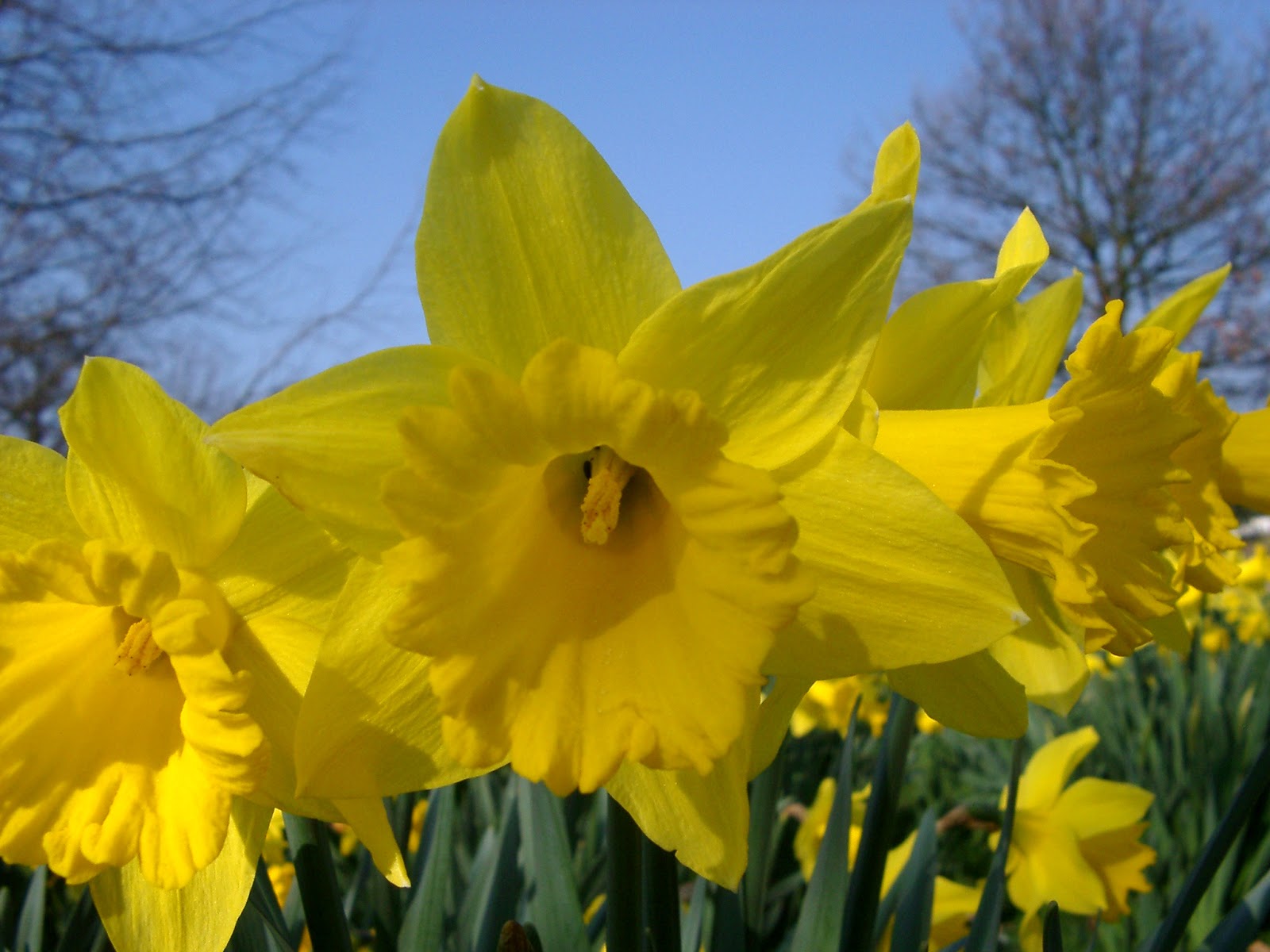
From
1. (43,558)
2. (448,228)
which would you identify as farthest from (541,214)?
(43,558)

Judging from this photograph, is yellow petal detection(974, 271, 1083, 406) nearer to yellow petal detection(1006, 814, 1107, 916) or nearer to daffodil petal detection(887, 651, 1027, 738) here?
daffodil petal detection(887, 651, 1027, 738)

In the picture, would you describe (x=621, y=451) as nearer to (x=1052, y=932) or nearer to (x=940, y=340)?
(x=940, y=340)

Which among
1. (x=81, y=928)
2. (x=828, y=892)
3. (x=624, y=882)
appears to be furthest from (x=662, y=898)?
(x=81, y=928)

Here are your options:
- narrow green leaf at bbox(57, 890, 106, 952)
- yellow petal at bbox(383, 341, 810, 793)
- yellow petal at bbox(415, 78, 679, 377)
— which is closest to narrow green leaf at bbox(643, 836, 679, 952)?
yellow petal at bbox(383, 341, 810, 793)

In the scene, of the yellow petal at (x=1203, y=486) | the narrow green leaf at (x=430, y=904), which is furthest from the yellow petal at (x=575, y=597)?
the yellow petal at (x=1203, y=486)

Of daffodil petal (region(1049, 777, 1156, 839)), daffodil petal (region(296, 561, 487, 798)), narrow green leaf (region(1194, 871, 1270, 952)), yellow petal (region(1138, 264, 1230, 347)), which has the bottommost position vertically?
daffodil petal (region(1049, 777, 1156, 839))

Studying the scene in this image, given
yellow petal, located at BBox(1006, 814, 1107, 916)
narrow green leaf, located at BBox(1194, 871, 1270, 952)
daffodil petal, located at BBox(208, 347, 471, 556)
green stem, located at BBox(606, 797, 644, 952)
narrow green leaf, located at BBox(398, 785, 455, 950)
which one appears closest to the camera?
daffodil petal, located at BBox(208, 347, 471, 556)

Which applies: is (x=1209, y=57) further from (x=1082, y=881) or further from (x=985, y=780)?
(x=1082, y=881)
